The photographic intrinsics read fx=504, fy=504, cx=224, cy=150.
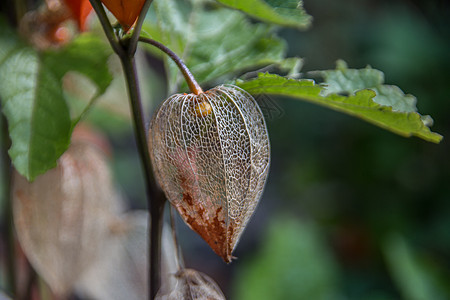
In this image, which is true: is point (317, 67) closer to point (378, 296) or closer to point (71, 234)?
point (378, 296)

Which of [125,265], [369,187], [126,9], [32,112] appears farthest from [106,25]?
[369,187]

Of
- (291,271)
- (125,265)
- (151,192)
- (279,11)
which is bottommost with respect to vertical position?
(291,271)

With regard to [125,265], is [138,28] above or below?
above

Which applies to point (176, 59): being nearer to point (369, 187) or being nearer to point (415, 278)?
point (415, 278)

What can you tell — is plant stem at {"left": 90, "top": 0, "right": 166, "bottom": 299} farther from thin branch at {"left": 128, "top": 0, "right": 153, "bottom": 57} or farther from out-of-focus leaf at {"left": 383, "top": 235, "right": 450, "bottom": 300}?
out-of-focus leaf at {"left": 383, "top": 235, "right": 450, "bottom": 300}

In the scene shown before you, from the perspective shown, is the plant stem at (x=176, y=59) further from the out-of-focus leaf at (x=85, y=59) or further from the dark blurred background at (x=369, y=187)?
the dark blurred background at (x=369, y=187)

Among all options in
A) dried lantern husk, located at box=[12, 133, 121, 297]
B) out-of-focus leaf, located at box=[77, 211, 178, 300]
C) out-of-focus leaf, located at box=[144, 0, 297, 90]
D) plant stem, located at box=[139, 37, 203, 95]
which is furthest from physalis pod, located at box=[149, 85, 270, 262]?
out-of-focus leaf, located at box=[77, 211, 178, 300]

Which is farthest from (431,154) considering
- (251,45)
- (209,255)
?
(209,255)
